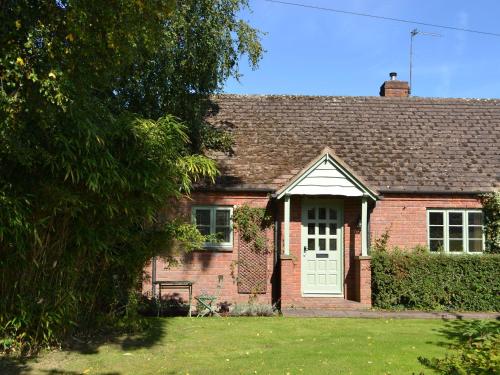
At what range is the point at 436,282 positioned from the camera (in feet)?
44.1

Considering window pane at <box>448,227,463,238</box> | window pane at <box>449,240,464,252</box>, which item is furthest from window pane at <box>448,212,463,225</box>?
window pane at <box>449,240,464,252</box>

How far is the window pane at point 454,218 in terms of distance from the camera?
48.5ft

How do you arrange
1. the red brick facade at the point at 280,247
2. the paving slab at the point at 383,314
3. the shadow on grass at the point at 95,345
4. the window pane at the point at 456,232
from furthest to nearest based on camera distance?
the window pane at the point at 456,232 < the red brick facade at the point at 280,247 < the paving slab at the point at 383,314 < the shadow on grass at the point at 95,345

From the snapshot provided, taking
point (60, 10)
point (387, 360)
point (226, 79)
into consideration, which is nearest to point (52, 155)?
point (60, 10)

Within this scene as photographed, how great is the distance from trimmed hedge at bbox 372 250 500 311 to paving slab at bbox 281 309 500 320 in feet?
1.35

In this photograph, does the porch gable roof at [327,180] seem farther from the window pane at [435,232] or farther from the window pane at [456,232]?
the window pane at [456,232]

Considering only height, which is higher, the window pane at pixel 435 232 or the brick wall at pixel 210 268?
the window pane at pixel 435 232

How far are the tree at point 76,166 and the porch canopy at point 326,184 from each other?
3548 millimetres

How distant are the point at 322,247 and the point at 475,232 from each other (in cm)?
431

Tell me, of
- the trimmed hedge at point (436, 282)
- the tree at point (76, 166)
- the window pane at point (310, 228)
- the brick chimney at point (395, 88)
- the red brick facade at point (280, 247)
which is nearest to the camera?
the tree at point (76, 166)

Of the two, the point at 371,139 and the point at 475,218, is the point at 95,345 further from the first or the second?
the point at 475,218

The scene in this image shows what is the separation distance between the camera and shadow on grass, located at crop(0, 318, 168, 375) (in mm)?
7328

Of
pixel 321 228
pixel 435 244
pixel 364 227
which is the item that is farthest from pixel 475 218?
pixel 321 228

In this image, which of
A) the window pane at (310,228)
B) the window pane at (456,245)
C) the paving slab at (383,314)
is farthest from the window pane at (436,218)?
the window pane at (310,228)
